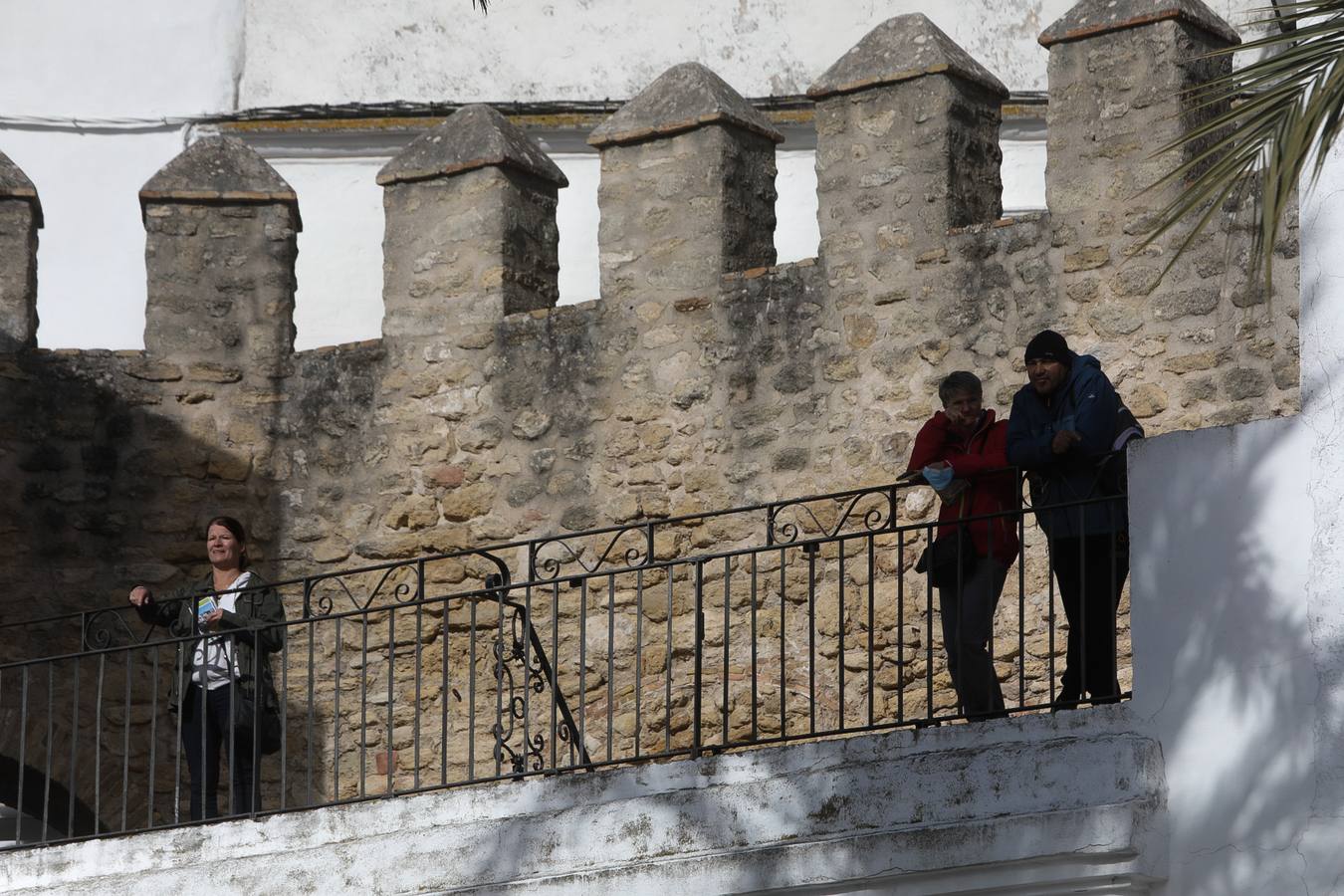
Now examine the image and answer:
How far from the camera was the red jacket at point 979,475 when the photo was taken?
9.32 metres

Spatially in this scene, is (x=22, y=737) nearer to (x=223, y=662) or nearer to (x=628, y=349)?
(x=223, y=662)

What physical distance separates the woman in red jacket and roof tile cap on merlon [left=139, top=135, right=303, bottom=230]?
190 inches

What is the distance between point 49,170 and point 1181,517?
10.2 meters

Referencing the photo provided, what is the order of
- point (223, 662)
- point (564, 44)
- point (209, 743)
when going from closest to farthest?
point (223, 662), point (209, 743), point (564, 44)

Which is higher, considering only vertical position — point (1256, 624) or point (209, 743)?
point (1256, 624)

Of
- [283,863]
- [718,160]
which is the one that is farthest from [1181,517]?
[718,160]

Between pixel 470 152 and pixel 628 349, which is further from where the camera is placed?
pixel 470 152

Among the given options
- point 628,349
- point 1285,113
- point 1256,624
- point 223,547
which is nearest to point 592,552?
point 628,349

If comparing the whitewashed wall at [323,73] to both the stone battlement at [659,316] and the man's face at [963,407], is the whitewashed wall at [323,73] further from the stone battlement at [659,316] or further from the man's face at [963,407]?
the man's face at [963,407]

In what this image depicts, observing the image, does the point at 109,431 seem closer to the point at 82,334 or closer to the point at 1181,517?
the point at 82,334

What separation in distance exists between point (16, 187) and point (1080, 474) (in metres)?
6.19

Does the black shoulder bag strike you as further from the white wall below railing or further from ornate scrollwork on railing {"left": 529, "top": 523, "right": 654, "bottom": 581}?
ornate scrollwork on railing {"left": 529, "top": 523, "right": 654, "bottom": 581}

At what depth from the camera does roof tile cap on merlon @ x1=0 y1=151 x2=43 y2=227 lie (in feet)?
43.8

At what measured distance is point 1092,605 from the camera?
9.23m
